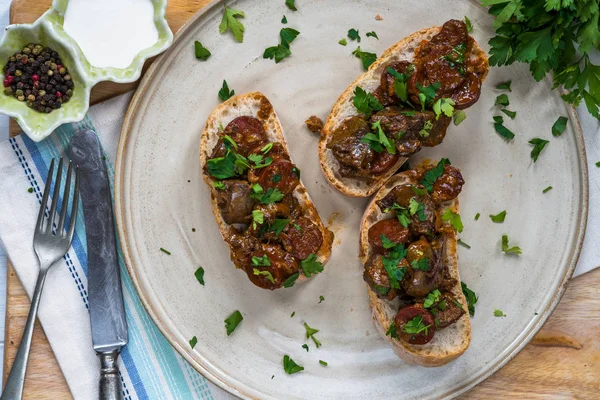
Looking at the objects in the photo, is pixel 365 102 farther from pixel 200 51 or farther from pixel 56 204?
pixel 56 204

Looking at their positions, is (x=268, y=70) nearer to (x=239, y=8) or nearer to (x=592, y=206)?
(x=239, y=8)

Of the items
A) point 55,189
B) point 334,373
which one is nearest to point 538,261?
point 334,373

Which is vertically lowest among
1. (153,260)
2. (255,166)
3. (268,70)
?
(153,260)

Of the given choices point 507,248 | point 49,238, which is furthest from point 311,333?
point 49,238

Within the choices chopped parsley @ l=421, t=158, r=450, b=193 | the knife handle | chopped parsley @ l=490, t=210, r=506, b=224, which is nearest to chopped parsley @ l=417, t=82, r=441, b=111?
chopped parsley @ l=421, t=158, r=450, b=193

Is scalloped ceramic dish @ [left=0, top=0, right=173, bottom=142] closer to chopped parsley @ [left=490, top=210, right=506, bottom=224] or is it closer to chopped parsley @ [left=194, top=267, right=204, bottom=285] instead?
chopped parsley @ [left=194, top=267, right=204, bottom=285]

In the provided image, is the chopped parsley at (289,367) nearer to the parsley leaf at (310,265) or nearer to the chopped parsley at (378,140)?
the parsley leaf at (310,265)
